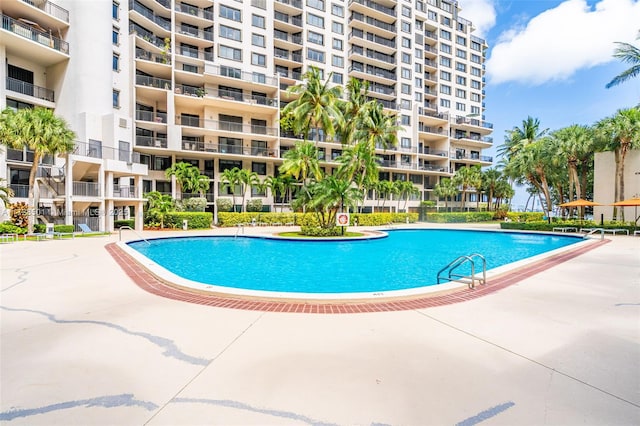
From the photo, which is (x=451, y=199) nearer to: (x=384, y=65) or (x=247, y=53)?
(x=384, y=65)

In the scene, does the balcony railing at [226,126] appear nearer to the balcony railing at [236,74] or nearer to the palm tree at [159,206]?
the balcony railing at [236,74]

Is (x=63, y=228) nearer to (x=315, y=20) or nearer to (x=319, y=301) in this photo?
(x=319, y=301)

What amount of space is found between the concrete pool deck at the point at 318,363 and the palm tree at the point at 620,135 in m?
28.0

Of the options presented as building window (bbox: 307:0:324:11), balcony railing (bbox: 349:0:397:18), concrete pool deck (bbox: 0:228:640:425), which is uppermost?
balcony railing (bbox: 349:0:397:18)

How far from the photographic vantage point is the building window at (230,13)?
122ft

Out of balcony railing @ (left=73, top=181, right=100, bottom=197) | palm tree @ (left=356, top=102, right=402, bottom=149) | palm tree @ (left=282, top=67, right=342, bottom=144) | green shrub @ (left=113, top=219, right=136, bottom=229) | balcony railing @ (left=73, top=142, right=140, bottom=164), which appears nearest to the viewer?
balcony railing @ (left=73, top=181, right=100, bottom=197)

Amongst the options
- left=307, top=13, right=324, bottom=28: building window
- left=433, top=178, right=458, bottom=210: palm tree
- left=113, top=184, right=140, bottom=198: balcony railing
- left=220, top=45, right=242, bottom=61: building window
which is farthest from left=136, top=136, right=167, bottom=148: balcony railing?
left=433, top=178, right=458, bottom=210: palm tree

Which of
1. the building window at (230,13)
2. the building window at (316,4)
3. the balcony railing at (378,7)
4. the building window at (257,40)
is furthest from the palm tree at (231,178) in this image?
the balcony railing at (378,7)

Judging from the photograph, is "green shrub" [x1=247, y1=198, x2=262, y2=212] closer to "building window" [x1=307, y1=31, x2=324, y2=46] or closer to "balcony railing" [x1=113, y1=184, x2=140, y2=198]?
"balcony railing" [x1=113, y1=184, x2=140, y2=198]

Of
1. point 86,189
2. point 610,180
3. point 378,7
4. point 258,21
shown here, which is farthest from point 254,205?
point 378,7

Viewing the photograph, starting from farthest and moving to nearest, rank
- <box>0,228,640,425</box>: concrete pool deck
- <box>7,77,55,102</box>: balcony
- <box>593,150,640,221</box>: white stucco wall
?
<box>593,150,640,221</box>: white stucco wall < <box>7,77,55,102</box>: balcony < <box>0,228,640,425</box>: concrete pool deck

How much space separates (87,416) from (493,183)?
5475 centimetres

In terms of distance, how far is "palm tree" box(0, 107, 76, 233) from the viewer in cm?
1981

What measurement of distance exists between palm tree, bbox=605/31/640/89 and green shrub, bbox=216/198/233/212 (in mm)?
40435
